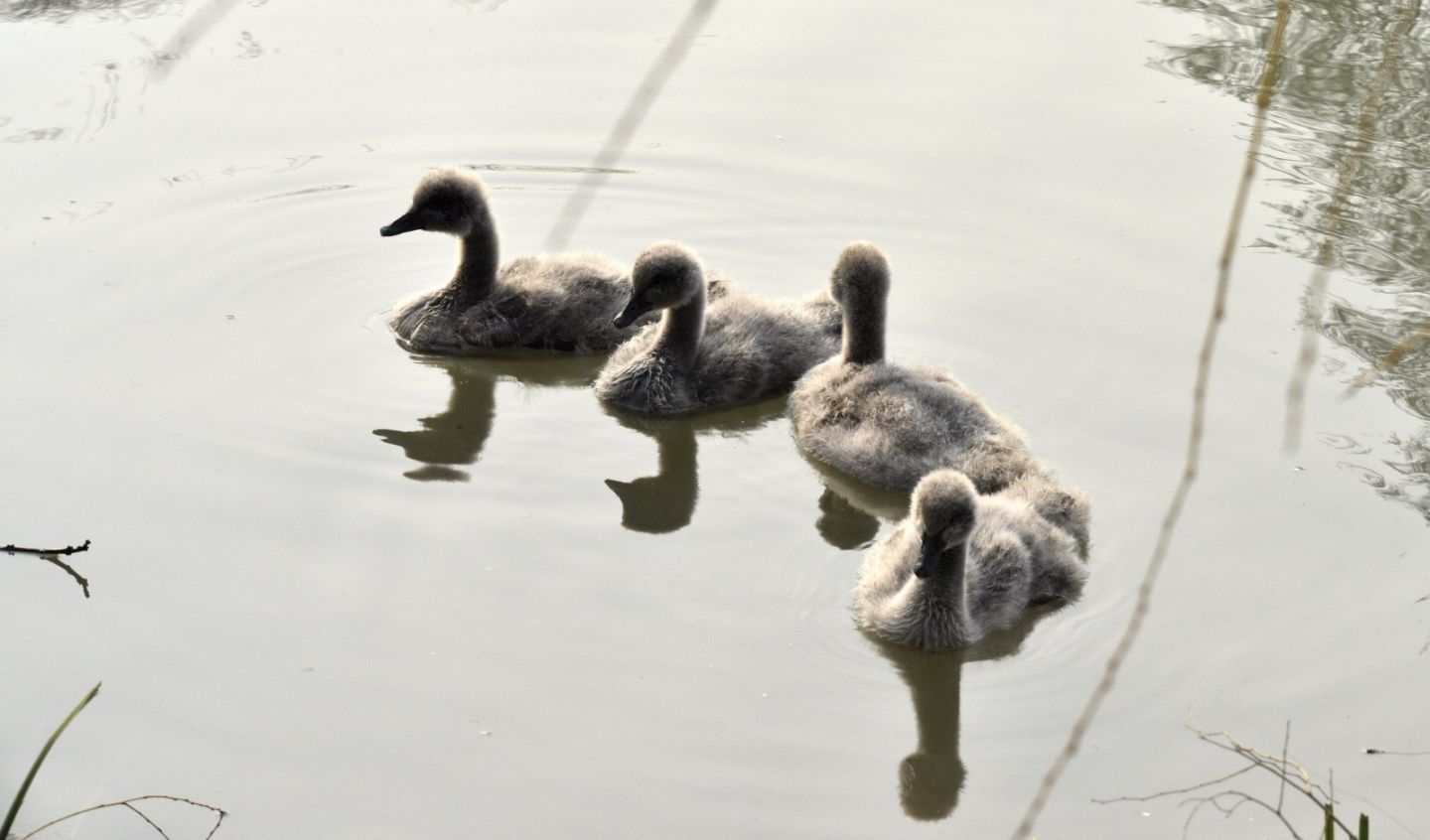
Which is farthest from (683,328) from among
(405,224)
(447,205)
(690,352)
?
(405,224)

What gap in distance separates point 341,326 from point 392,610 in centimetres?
238

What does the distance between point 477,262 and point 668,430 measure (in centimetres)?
127

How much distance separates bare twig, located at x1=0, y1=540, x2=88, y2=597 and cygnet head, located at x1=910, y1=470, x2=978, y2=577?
8.70 ft

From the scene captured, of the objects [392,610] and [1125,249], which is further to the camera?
[1125,249]

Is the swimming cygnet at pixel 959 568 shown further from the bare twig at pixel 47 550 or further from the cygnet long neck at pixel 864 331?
the bare twig at pixel 47 550

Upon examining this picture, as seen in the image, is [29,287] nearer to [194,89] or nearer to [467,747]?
[194,89]

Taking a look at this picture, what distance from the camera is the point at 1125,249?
7977 mm

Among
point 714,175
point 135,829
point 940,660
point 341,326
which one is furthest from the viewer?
point 714,175

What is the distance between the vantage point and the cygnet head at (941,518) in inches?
200

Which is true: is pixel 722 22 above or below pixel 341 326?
above

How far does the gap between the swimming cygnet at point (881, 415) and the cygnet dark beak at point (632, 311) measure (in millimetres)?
730

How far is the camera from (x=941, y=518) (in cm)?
509

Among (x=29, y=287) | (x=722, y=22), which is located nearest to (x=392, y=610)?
(x=29, y=287)

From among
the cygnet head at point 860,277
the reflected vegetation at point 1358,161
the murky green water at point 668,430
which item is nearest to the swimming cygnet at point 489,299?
the murky green water at point 668,430
